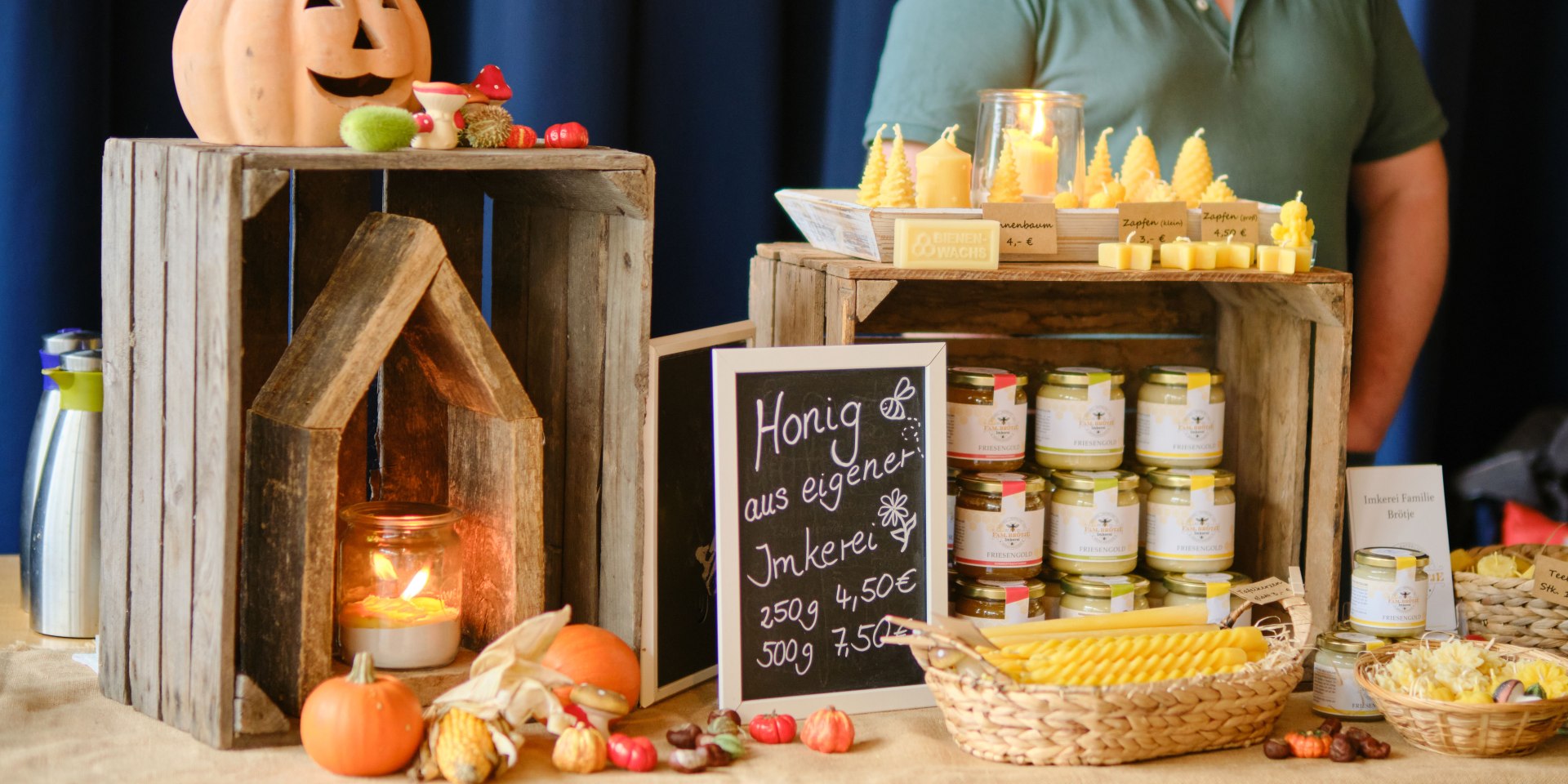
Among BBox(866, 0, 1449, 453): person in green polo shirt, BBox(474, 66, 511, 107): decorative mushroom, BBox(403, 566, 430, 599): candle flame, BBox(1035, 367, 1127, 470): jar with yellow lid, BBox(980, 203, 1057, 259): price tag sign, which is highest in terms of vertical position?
BBox(866, 0, 1449, 453): person in green polo shirt

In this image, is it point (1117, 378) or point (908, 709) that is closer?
point (908, 709)

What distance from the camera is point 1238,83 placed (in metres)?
1.89

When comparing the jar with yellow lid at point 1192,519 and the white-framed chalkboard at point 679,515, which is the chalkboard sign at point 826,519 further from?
the jar with yellow lid at point 1192,519

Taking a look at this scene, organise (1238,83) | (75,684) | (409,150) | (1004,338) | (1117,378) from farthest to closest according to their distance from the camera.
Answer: (1238,83)
(1004,338)
(1117,378)
(75,684)
(409,150)

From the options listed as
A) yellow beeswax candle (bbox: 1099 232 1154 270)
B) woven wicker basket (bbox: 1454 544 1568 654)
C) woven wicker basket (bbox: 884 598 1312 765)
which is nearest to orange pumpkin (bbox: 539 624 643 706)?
woven wicker basket (bbox: 884 598 1312 765)

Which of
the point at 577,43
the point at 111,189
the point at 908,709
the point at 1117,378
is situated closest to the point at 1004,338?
the point at 1117,378

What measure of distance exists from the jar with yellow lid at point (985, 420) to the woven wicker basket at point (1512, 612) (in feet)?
1.60

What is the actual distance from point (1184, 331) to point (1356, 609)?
1.42ft

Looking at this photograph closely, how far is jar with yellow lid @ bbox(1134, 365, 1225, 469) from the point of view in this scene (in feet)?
4.81

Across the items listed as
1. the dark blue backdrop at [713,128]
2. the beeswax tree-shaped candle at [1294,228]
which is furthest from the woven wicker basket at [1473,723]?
the dark blue backdrop at [713,128]

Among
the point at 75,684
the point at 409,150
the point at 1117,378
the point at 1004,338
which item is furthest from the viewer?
the point at 1004,338

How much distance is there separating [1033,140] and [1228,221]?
0.21 m

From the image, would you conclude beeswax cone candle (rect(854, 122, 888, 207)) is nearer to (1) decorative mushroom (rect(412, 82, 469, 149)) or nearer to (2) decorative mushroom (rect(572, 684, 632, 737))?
(1) decorative mushroom (rect(412, 82, 469, 149))

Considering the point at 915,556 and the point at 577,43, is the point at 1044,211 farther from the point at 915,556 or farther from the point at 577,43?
the point at 577,43
